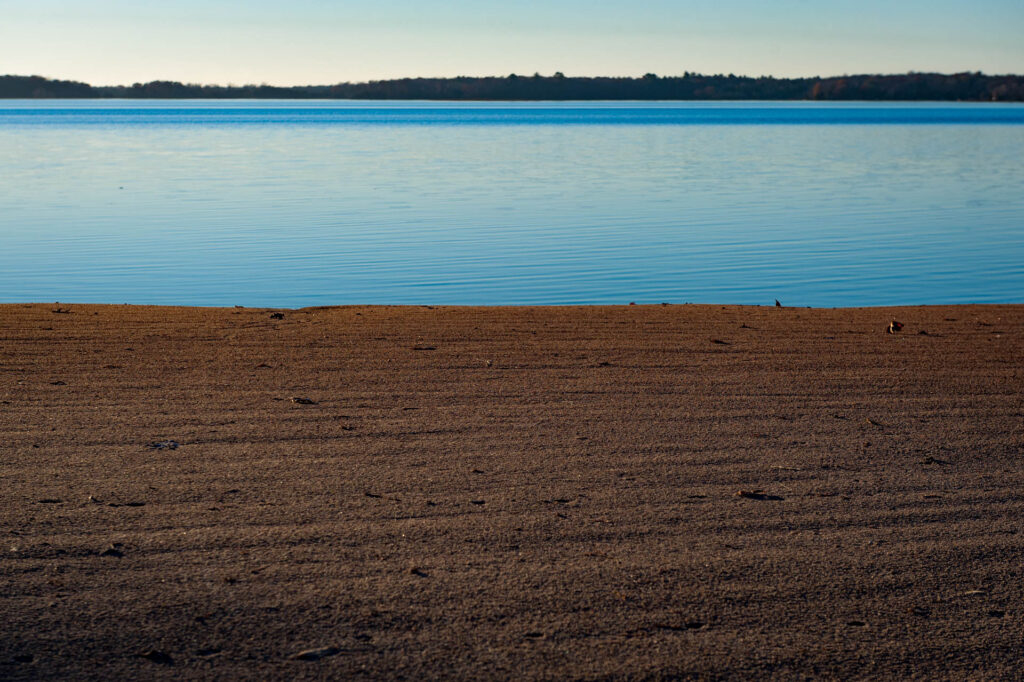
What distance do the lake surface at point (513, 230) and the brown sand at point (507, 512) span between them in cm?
646

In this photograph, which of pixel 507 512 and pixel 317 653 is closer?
pixel 317 653

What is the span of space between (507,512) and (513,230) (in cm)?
1622

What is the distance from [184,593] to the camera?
404 cm

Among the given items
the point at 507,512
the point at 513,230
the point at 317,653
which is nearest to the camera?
the point at 317,653

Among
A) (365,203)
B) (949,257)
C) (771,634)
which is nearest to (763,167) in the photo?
(365,203)

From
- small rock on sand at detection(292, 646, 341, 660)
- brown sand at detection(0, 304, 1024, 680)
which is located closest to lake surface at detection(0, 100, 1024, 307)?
brown sand at detection(0, 304, 1024, 680)

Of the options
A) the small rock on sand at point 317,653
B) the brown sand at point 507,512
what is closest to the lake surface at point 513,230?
the brown sand at point 507,512

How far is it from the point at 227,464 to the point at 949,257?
15571 millimetres

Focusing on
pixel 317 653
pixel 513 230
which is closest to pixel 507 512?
pixel 317 653

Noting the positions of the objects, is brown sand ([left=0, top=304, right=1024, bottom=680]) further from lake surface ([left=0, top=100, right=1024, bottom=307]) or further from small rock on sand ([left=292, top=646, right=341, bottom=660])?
lake surface ([left=0, top=100, right=1024, bottom=307])

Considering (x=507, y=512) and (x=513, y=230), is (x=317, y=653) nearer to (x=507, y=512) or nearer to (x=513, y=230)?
(x=507, y=512)

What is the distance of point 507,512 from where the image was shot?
4.91 m

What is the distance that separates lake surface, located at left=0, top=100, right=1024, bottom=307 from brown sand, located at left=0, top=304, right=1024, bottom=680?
646 cm

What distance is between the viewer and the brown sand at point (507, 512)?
3.75 metres
